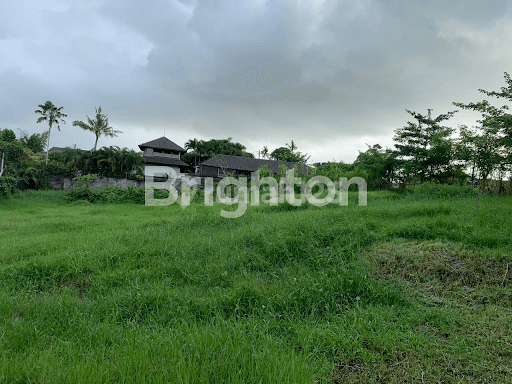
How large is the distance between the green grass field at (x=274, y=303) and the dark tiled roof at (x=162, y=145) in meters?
29.9

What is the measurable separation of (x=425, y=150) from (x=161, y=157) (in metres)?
30.1

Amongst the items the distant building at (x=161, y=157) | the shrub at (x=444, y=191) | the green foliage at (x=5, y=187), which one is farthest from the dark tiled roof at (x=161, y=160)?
the shrub at (x=444, y=191)

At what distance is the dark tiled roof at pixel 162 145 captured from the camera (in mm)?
34787

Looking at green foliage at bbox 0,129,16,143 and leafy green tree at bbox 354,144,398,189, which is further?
green foliage at bbox 0,129,16,143

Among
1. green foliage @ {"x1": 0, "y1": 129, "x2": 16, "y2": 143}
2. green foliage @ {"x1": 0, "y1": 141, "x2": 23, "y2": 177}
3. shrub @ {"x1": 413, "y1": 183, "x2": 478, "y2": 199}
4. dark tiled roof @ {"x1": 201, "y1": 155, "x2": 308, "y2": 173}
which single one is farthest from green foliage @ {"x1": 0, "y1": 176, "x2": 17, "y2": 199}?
dark tiled roof @ {"x1": 201, "y1": 155, "x2": 308, "y2": 173}

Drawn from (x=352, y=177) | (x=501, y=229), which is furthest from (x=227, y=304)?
(x=352, y=177)

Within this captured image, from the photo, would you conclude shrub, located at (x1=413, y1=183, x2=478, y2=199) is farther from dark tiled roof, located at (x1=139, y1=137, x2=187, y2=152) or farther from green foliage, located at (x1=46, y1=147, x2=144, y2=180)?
dark tiled roof, located at (x1=139, y1=137, x2=187, y2=152)

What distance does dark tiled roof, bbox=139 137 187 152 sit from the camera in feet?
114

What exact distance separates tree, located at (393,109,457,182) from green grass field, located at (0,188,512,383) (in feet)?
15.0

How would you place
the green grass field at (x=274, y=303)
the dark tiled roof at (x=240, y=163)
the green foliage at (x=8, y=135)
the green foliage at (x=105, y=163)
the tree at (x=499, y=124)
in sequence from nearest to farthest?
the green grass field at (x=274, y=303) < the tree at (x=499, y=124) < the green foliage at (x=8, y=135) < the green foliage at (x=105, y=163) < the dark tiled roof at (x=240, y=163)

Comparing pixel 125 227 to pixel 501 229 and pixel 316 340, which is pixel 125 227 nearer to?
pixel 316 340

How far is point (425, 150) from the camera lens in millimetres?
11133

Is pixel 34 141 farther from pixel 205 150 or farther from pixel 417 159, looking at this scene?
pixel 417 159

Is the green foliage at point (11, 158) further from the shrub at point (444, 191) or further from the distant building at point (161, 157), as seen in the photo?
the shrub at point (444, 191)
